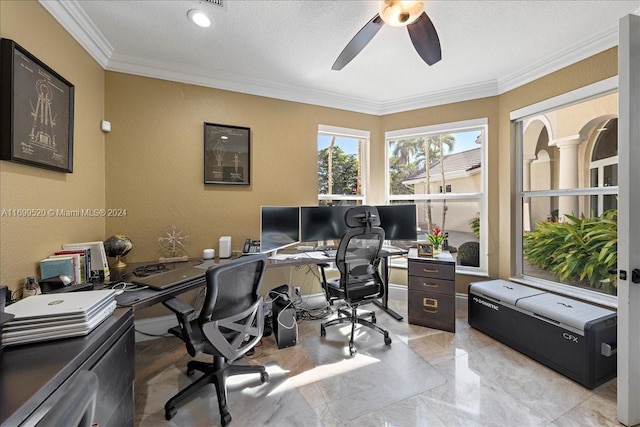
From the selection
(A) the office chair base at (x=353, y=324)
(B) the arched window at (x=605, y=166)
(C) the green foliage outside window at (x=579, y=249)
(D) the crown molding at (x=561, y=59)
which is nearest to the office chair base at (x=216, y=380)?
(A) the office chair base at (x=353, y=324)

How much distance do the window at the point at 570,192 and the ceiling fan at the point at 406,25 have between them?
5.46 feet

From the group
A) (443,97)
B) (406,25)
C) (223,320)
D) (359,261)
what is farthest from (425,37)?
(223,320)

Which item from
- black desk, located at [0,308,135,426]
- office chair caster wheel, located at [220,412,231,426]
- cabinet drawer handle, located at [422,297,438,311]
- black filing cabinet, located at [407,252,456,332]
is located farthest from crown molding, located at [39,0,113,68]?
cabinet drawer handle, located at [422,297,438,311]

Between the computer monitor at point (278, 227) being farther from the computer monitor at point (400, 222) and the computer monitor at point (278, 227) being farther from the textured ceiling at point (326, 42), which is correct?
the textured ceiling at point (326, 42)

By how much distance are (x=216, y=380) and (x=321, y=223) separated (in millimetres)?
1848

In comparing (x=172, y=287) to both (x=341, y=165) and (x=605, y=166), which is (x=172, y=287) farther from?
(x=605, y=166)

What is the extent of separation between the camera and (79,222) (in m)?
2.12

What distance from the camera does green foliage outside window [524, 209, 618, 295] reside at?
229 cm

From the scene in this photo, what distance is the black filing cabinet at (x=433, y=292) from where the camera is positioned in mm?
2701

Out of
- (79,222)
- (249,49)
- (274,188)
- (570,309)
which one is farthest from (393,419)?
(249,49)

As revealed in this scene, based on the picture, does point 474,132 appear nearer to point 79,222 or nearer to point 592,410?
point 592,410

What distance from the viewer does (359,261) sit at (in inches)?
94.2

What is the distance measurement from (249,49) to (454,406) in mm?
3237

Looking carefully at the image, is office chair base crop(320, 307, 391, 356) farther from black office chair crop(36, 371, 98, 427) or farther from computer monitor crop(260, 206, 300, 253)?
black office chair crop(36, 371, 98, 427)
